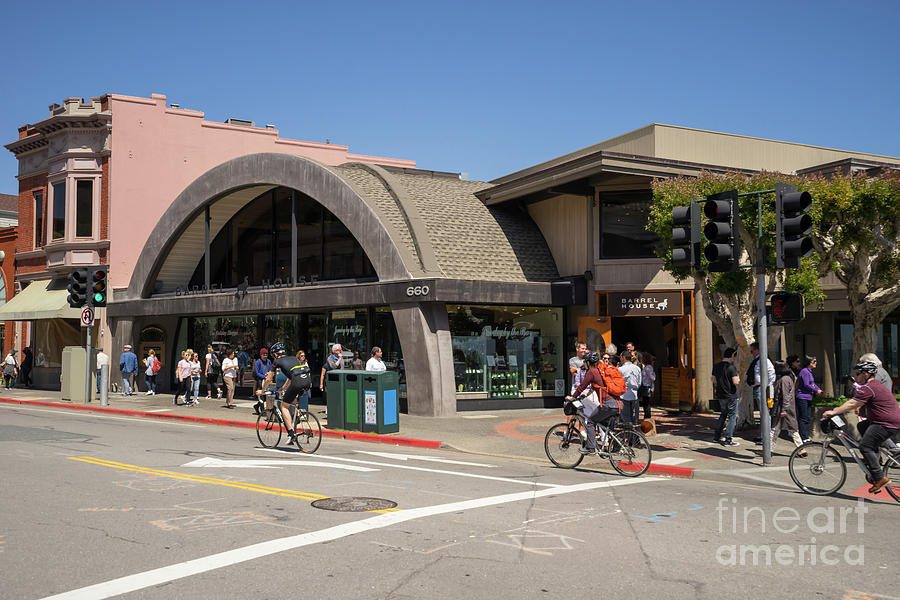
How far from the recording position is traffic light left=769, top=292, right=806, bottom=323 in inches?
474

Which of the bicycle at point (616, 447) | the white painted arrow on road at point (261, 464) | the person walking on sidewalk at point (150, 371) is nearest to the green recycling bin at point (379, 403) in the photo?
the white painted arrow on road at point (261, 464)

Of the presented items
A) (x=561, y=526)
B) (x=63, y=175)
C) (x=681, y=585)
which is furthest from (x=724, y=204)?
(x=63, y=175)

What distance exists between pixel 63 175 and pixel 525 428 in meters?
25.8

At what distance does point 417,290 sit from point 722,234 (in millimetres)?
9803

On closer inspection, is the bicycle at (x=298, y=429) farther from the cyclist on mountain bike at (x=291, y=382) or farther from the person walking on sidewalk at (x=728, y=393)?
the person walking on sidewalk at (x=728, y=393)

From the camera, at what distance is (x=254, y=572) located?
241 inches

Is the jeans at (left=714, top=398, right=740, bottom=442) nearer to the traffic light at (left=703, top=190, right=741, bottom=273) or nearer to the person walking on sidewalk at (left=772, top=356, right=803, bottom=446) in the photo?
the person walking on sidewalk at (left=772, top=356, right=803, bottom=446)

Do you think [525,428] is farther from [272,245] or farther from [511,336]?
[272,245]

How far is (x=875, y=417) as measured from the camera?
31.4 ft

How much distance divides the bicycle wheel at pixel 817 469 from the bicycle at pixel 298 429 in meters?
7.75

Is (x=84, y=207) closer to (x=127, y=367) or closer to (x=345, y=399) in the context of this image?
(x=127, y=367)

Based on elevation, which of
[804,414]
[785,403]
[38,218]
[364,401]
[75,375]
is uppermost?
[38,218]

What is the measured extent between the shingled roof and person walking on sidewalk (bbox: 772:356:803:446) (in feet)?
30.5

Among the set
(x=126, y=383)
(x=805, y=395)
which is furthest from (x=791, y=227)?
(x=126, y=383)
